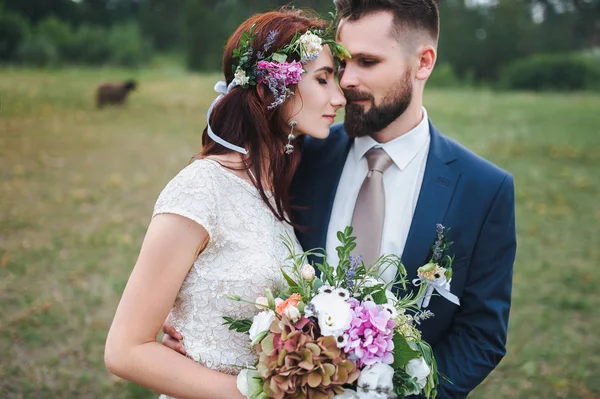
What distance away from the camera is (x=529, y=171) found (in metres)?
12.1

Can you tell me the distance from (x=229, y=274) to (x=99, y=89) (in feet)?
55.2

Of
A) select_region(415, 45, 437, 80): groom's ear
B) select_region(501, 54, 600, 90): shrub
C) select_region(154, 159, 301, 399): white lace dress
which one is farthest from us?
select_region(501, 54, 600, 90): shrub

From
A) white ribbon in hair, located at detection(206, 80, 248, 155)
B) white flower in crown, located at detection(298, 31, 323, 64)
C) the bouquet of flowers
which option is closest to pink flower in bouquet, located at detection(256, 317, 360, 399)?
the bouquet of flowers

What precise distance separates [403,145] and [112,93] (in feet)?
→ 54.0

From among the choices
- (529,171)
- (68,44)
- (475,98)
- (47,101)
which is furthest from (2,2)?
(529,171)

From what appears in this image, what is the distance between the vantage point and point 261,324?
7.33 feet

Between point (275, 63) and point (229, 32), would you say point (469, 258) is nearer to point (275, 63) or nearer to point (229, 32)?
point (275, 63)

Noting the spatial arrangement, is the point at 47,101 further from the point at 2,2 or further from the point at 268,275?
the point at 268,275

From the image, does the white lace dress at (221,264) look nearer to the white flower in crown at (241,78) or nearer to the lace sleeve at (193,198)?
the lace sleeve at (193,198)

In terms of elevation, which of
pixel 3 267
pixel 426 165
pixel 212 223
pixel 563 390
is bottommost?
pixel 3 267

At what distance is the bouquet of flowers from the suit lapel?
24.5 inches

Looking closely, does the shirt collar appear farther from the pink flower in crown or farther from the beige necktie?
the pink flower in crown

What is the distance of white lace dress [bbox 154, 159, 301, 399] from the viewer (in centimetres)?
250

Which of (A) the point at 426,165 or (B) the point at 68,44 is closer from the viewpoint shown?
(A) the point at 426,165
